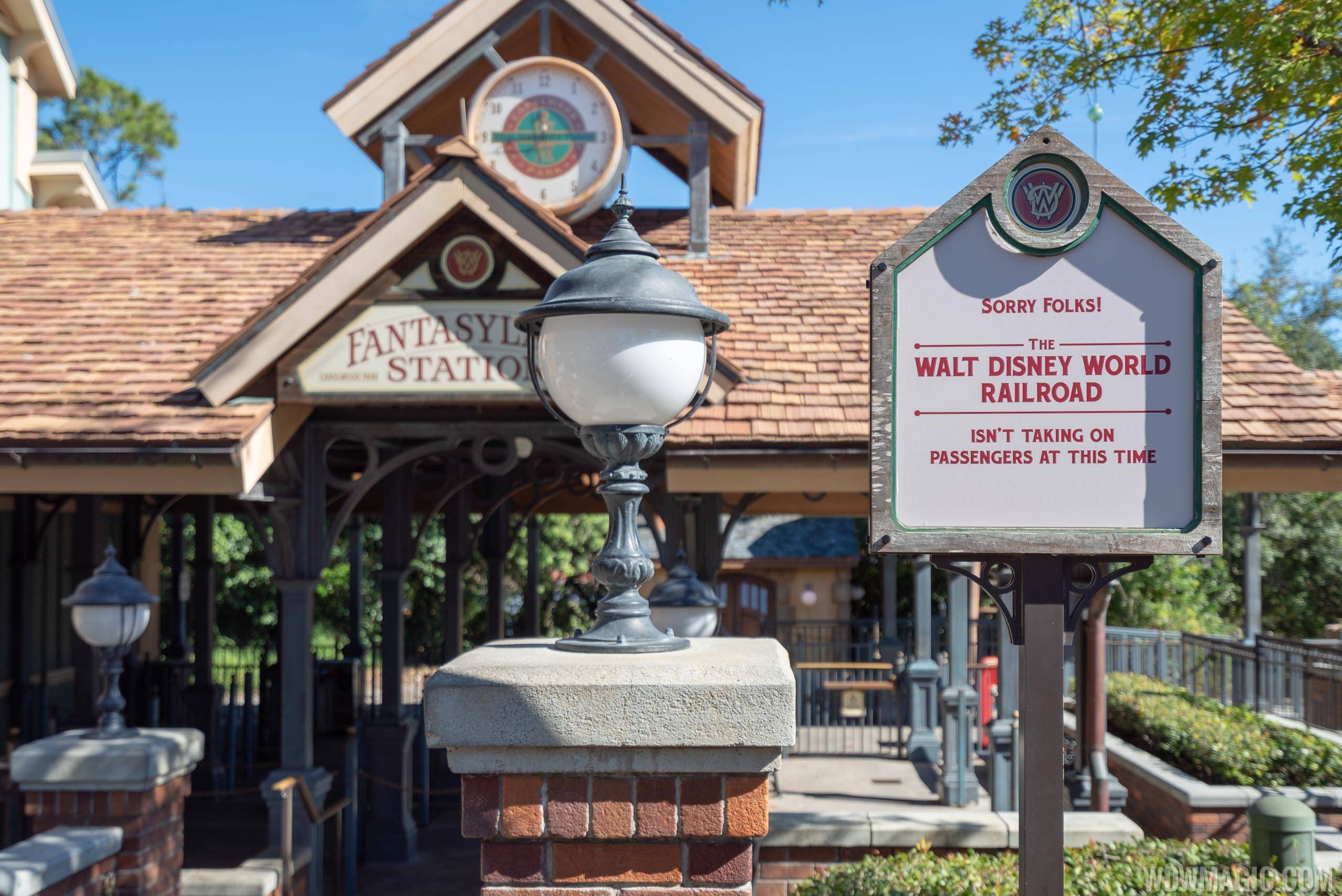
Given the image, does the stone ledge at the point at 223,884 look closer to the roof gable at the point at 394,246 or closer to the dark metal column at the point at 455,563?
the roof gable at the point at 394,246

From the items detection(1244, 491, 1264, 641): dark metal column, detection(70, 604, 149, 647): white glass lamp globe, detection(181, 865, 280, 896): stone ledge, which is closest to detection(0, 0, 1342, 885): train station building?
detection(70, 604, 149, 647): white glass lamp globe

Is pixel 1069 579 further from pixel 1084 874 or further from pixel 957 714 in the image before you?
pixel 957 714

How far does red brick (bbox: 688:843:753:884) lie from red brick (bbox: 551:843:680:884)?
4 cm

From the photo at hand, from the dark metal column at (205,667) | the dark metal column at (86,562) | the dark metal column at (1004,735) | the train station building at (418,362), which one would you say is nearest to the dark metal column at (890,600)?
the train station building at (418,362)

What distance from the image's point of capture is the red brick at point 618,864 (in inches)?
103

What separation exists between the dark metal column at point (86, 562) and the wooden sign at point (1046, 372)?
427 inches

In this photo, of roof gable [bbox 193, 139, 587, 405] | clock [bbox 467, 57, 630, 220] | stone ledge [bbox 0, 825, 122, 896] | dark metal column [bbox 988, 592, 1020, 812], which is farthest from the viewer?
clock [bbox 467, 57, 630, 220]

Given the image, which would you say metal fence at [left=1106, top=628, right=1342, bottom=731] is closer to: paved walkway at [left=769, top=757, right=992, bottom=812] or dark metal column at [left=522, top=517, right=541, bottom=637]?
paved walkway at [left=769, top=757, right=992, bottom=812]

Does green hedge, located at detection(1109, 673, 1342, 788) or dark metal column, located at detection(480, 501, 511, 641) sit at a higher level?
dark metal column, located at detection(480, 501, 511, 641)

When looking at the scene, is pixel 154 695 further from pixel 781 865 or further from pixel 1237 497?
pixel 1237 497

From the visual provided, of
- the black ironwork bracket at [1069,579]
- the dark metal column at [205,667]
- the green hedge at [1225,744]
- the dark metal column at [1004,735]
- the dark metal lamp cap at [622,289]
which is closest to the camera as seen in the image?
the dark metal lamp cap at [622,289]

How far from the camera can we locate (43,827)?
644 centimetres

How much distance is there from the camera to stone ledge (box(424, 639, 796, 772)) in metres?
2.56

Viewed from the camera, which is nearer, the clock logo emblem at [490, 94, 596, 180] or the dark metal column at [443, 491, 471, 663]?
the clock logo emblem at [490, 94, 596, 180]
